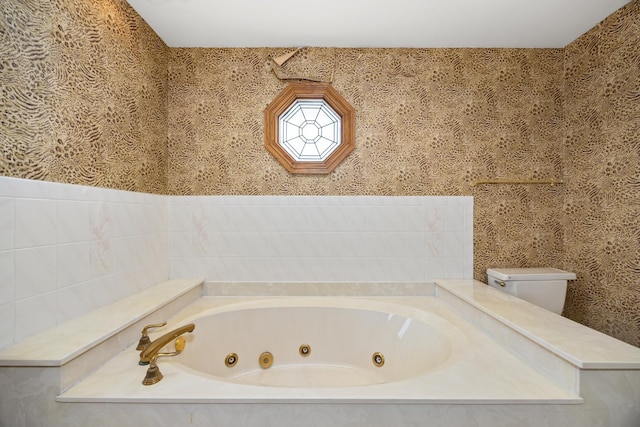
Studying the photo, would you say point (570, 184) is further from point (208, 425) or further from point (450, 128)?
point (208, 425)

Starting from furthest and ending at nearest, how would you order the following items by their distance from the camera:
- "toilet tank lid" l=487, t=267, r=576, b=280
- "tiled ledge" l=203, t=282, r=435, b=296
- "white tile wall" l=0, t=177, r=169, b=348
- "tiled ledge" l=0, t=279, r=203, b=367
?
"tiled ledge" l=203, t=282, r=435, b=296 < "toilet tank lid" l=487, t=267, r=576, b=280 < "white tile wall" l=0, t=177, r=169, b=348 < "tiled ledge" l=0, t=279, r=203, b=367

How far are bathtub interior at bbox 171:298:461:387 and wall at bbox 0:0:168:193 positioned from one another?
3.31 ft

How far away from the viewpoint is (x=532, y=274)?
1966 millimetres

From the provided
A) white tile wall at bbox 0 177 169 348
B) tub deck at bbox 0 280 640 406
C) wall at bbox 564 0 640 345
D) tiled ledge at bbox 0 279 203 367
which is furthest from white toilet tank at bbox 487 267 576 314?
white tile wall at bbox 0 177 169 348

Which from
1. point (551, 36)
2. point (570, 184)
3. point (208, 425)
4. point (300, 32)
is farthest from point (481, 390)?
point (551, 36)

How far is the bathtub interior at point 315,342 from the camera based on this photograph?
5.61 ft

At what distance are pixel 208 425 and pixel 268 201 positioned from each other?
1.44 meters

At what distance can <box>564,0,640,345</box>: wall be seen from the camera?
1714 mm

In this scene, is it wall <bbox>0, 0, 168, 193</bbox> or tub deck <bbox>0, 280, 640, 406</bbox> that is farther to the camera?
wall <bbox>0, 0, 168, 193</bbox>

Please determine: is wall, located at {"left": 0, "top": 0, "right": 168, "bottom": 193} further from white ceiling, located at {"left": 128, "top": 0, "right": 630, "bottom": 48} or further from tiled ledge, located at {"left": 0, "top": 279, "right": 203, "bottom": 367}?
tiled ledge, located at {"left": 0, "top": 279, "right": 203, "bottom": 367}

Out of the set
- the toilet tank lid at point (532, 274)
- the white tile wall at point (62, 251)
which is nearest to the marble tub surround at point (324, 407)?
the white tile wall at point (62, 251)

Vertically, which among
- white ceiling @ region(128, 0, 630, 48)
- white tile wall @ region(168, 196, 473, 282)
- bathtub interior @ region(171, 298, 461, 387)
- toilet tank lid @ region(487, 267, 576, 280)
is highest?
white ceiling @ region(128, 0, 630, 48)

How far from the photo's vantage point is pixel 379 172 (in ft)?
7.23

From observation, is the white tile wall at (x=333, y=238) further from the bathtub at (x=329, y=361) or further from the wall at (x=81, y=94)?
the wall at (x=81, y=94)
